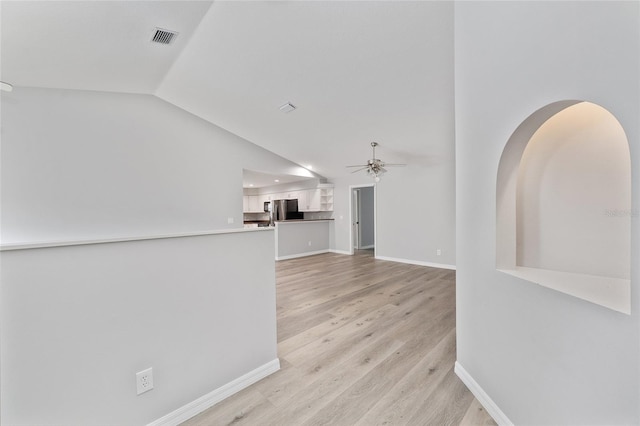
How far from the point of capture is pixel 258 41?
9.32 feet

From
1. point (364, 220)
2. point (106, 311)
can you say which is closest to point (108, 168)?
point (106, 311)

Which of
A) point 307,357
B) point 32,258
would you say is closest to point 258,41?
point 32,258

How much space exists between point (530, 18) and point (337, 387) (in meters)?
2.46

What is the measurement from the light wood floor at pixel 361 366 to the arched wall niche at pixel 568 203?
102 cm

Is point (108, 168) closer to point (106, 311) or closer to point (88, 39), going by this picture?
point (88, 39)

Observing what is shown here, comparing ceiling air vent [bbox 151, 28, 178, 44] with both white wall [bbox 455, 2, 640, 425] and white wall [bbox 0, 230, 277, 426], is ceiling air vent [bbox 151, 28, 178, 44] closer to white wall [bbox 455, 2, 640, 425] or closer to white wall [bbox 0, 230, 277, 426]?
white wall [bbox 0, 230, 277, 426]

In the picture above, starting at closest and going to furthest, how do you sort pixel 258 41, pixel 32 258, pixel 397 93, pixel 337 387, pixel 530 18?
pixel 32 258
pixel 530 18
pixel 337 387
pixel 258 41
pixel 397 93

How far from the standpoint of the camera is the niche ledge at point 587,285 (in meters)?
0.95

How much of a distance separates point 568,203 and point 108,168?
18.8ft

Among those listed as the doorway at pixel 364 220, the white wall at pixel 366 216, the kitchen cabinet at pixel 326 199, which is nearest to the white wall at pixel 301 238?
the kitchen cabinet at pixel 326 199

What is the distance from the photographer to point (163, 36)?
2.87m

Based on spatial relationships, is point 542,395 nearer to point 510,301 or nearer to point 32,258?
point 510,301

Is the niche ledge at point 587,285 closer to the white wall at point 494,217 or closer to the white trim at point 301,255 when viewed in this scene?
the white wall at point 494,217

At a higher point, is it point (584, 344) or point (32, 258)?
point (32, 258)
